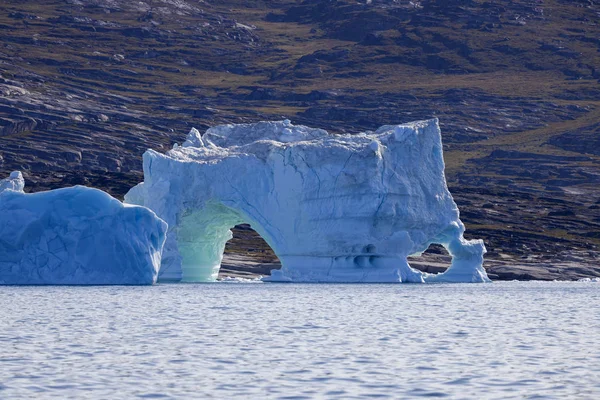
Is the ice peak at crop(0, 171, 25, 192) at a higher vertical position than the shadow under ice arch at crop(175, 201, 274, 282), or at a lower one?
higher

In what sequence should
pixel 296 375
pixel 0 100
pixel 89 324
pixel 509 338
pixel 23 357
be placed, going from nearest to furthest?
pixel 296 375 < pixel 23 357 < pixel 509 338 < pixel 89 324 < pixel 0 100

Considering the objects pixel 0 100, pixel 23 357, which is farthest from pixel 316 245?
pixel 0 100

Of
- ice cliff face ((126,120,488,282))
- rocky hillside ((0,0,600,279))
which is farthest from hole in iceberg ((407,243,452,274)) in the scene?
ice cliff face ((126,120,488,282))

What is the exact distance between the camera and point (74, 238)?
4172 centimetres

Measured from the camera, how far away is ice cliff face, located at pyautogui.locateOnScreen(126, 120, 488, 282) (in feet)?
150

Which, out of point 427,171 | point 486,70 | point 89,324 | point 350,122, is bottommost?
point 89,324

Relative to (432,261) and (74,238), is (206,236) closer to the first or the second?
(74,238)

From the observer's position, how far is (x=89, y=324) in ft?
96.5

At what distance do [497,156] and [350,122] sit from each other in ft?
71.6

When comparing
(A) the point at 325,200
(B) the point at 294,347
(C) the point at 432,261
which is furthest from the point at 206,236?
(C) the point at 432,261

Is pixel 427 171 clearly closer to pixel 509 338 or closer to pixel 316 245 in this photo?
pixel 316 245

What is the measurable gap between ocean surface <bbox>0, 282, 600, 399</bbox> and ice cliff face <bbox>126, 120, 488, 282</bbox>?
195 inches

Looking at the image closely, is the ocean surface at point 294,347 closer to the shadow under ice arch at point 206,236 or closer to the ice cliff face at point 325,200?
the ice cliff face at point 325,200

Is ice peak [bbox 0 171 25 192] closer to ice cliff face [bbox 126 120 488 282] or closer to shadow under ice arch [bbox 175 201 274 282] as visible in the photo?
ice cliff face [bbox 126 120 488 282]
